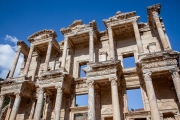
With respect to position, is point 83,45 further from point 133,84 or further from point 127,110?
point 127,110

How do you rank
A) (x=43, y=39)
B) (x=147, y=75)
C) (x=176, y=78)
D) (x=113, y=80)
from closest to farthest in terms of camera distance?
1. (x=176, y=78)
2. (x=147, y=75)
3. (x=113, y=80)
4. (x=43, y=39)

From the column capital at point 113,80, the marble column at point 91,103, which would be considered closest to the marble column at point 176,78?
the column capital at point 113,80

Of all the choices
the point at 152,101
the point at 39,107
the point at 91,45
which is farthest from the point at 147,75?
the point at 39,107

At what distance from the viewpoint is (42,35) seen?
1784 centimetres

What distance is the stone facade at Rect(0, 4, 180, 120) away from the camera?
37.1 ft

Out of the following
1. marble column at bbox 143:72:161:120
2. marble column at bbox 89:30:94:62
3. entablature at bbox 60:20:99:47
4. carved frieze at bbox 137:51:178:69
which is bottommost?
marble column at bbox 143:72:161:120

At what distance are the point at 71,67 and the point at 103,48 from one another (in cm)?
391

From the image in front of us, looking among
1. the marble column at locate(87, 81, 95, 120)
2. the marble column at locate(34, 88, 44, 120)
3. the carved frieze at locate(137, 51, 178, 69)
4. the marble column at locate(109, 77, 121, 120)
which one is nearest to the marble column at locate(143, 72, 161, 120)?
the carved frieze at locate(137, 51, 178, 69)

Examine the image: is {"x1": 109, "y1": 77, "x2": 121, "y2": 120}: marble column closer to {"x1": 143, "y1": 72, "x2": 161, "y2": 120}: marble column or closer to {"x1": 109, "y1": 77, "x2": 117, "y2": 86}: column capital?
{"x1": 109, "y1": 77, "x2": 117, "y2": 86}: column capital

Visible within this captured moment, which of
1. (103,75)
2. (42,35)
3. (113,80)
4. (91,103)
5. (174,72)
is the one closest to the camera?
(174,72)

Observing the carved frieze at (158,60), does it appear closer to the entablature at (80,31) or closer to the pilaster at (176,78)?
the pilaster at (176,78)

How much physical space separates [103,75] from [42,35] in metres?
9.29

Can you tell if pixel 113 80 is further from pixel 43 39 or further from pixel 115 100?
pixel 43 39

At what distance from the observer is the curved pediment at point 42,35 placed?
57.2ft
